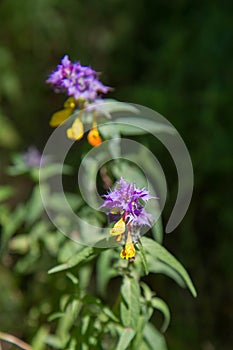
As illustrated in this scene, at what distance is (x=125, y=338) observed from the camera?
4.74 ft

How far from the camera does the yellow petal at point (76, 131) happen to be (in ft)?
5.26

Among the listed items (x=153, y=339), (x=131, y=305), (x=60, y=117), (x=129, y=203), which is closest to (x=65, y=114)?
(x=60, y=117)

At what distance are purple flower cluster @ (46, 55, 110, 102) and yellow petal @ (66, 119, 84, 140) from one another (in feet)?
0.26

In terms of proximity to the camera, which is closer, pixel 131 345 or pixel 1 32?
pixel 131 345

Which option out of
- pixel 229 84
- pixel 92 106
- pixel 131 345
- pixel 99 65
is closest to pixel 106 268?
pixel 131 345

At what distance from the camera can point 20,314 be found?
2422 mm

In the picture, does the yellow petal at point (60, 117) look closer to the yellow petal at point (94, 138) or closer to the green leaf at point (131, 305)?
the yellow petal at point (94, 138)

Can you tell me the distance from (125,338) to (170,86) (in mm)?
2008

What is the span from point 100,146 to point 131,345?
0.62 metres

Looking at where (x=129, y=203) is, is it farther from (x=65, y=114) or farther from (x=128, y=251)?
(x=65, y=114)

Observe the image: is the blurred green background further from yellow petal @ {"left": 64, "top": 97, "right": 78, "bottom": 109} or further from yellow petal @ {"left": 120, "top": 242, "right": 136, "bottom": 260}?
Answer: yellow petal @ {"left": 120, "top": 242, "right": 136, "bottom": 260}

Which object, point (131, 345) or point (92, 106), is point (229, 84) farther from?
point (131, 345)

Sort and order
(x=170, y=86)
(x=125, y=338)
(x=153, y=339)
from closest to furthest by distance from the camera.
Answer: (x=125, y=338), (x=153, y=339), (x=170, y=86)

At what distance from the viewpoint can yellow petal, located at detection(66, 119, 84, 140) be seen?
5.26 ft
